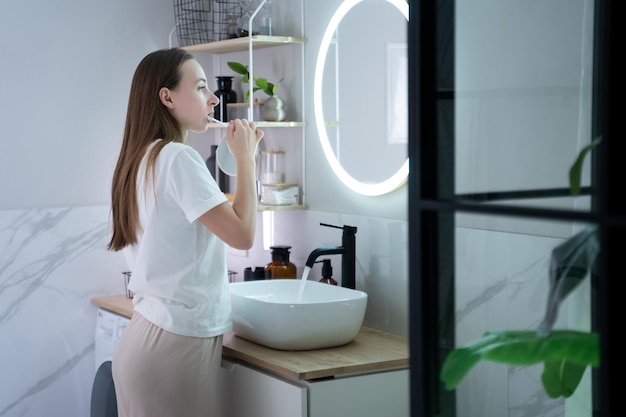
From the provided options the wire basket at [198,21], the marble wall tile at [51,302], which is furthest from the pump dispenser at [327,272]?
the wire basket at [198,21]

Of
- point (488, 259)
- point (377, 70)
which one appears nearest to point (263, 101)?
point (377, 70)

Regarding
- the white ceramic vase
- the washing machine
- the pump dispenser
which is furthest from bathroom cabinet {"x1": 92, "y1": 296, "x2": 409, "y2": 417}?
the white ceramic vase

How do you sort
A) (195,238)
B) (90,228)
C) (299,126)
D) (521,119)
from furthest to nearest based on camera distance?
1. (90,228)
2. (299,126)
3. (195,238)
4. (521,119)

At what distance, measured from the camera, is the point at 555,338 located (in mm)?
1036

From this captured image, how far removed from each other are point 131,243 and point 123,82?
117cm

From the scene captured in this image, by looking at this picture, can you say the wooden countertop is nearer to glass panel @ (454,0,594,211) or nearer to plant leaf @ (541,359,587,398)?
plant leaf @ (541,359,587,398)

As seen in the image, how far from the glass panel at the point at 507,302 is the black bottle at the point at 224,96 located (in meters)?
1.98

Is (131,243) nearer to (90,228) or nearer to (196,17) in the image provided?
(90,228)

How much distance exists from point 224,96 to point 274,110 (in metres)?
0.32

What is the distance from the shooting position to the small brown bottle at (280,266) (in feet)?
9.56

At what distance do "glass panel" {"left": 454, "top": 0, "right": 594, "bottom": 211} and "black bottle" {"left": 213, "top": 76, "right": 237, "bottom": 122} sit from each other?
1915 mm

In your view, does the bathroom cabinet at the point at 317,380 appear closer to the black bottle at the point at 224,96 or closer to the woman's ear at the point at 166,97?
the woman's ear at the point at 166,97

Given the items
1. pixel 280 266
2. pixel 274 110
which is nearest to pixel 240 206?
pixel 280 266

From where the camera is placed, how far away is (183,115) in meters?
2.41
